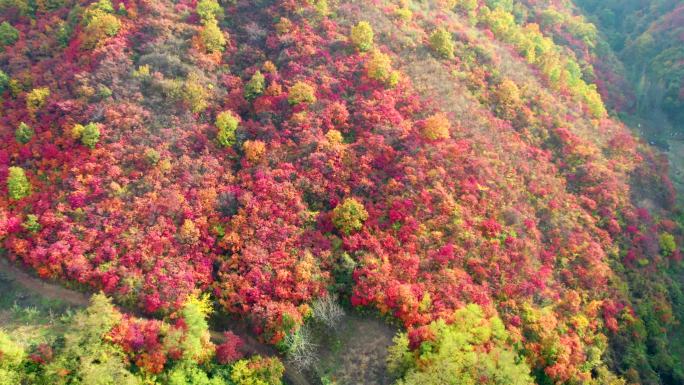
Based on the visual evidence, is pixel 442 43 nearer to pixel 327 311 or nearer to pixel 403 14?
pixel 403 14

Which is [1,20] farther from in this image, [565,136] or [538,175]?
[565,136]

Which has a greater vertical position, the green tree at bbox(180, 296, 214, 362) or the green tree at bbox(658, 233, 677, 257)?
the green tree at bbox(658, 233, 677, 257)

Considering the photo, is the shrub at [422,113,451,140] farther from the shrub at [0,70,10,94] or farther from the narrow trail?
the shrub at [0,70,10,94]

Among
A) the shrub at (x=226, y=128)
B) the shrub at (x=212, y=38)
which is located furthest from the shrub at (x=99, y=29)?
the shrub at (x=226, y=128)

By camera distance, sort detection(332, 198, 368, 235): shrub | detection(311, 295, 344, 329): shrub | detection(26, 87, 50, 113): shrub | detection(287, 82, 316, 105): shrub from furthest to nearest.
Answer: detection(287, 82, 316, 105): shrub
detection(26, 87, 50, 113): shrub
detection(332, 198, 368, 235): shrub
detection(311, 295, 344, 329): shrub

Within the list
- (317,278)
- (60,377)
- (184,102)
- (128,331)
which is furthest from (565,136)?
(60,377)

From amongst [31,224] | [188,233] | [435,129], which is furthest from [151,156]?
[435,129]

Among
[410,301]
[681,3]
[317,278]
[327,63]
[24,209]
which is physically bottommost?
[24,209]

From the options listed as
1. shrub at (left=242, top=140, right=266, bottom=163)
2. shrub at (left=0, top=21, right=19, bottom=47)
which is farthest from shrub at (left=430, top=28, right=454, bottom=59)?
shrub at (left=0, top=21, right=19, bottom=47)
